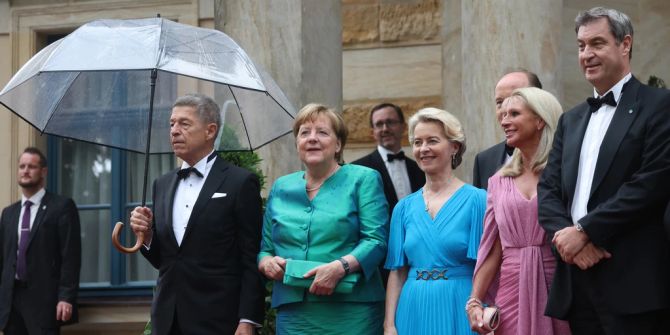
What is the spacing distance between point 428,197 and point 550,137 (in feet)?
2.58

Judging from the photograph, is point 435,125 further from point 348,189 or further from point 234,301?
point 234,301

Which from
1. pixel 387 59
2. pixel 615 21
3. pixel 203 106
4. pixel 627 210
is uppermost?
pixel 387 59

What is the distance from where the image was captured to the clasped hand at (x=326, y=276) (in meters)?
6.50

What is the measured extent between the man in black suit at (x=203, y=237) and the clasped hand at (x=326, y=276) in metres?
0.40

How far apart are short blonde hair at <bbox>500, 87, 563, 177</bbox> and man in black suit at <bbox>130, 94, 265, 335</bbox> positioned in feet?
4.76

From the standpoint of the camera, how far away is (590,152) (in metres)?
5.71

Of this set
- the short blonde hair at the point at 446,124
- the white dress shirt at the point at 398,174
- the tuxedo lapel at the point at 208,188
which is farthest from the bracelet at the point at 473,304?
the white dress shirt at the point at 398,174

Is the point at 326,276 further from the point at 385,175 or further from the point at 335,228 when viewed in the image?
the point at 385,175

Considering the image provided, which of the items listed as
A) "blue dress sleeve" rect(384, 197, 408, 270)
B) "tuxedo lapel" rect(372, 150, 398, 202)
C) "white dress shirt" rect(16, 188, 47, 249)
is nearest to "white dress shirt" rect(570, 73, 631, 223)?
"blue dress sleeve" rect(384, 197, 408, 270)

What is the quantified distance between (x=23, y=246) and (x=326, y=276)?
16.6 feet

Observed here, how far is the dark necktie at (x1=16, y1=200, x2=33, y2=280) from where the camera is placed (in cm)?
1081

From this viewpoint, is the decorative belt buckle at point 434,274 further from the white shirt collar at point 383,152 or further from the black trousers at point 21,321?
the black trousers at point 21,321

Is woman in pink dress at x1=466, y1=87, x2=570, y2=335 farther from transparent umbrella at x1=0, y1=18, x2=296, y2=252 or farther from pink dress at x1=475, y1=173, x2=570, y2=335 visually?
transparent umbrella at x1=0, y1=18, x2=296, y2=252

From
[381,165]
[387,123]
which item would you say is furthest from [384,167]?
[387,123]
